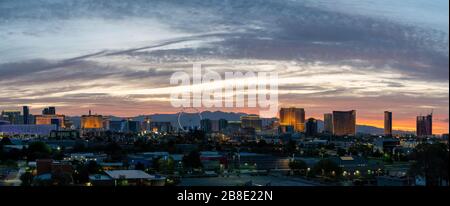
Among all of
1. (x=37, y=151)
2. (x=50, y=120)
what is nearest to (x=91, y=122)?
(x=50, y=120)

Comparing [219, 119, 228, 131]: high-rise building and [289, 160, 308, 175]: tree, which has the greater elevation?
[219, 119, 228, 131]: high-rise building

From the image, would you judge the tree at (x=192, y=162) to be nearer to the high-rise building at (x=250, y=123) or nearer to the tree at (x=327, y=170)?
the tree at (x=327, y=170)

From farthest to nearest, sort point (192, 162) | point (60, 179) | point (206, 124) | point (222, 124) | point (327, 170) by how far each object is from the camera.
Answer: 1. point (222, 124)
2. point (206, 124)
3. point (192, 162)
4. point (327, 170)
5. point (60, 179)

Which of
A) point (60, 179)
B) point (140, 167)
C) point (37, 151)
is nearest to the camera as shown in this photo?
point (60, 179)

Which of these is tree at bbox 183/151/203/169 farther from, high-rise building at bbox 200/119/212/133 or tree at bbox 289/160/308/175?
high-rise building at bbox 200/119/212/133

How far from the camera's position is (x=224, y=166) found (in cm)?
1179

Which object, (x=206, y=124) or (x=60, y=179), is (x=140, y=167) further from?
(x=206, y=124)

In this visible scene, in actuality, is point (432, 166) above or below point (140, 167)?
above

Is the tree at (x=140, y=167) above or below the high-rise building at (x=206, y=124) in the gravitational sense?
below

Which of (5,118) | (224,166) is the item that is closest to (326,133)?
(5,118)

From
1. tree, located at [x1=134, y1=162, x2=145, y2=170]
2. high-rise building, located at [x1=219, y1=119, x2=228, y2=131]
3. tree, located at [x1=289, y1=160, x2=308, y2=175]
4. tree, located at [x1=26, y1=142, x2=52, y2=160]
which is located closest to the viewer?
tree, located at [x1=134, y1=162, x2=145, y2=170]

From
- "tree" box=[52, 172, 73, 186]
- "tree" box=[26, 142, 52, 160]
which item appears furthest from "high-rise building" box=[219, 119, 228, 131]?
"tree" box=[52, 172, 73, 186]

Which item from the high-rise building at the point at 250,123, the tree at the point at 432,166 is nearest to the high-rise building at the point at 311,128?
the high-rise building at the point at 250,123
